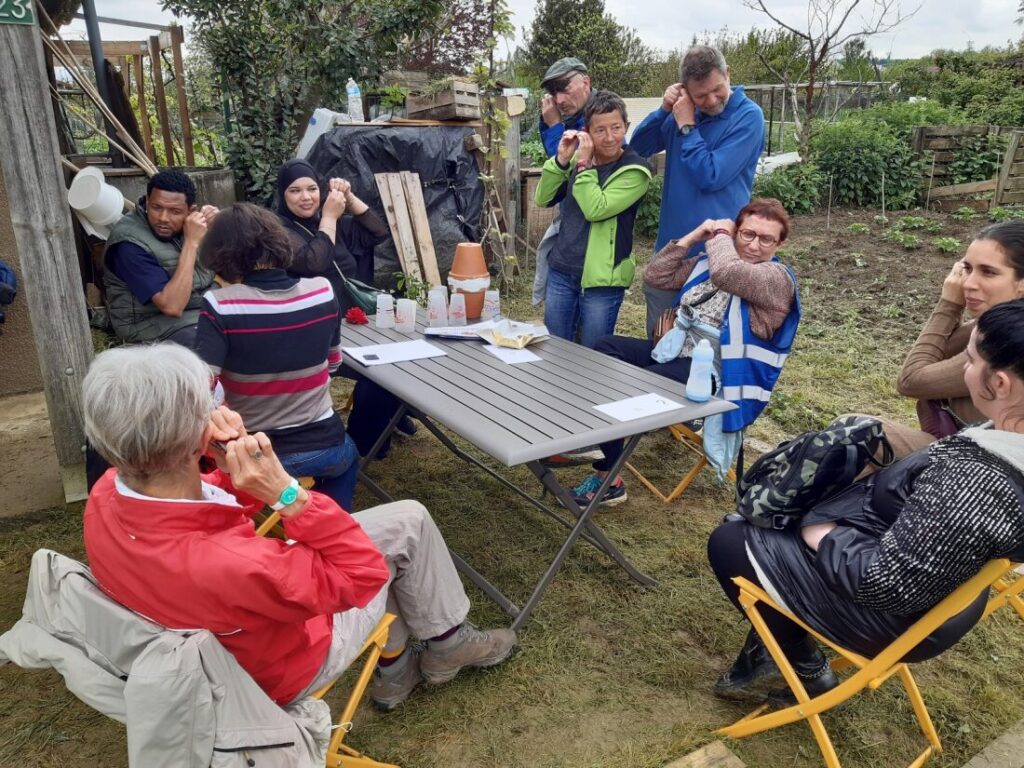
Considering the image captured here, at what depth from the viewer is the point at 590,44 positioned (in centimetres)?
1933

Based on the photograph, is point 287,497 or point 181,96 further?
point 181,96

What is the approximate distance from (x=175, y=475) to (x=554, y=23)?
2125cm

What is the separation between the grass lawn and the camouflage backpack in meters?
0.68

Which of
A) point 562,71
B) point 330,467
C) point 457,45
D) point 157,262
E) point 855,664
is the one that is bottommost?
point 855,664

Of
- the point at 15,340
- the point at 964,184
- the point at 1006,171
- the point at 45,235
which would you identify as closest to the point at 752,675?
the point at 45,235

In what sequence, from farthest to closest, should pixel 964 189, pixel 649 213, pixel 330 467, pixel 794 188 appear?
pixel 794 188
pixel 964 189
pixel 649 213
pixel 330 467

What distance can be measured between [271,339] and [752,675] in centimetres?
176

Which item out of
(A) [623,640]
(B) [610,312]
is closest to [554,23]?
(B) [610,312]

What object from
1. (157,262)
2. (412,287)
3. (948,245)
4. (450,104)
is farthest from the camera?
(948,245)

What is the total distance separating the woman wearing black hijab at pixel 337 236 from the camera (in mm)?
3387

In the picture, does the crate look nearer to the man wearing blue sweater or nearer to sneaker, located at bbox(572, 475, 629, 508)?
the man wearing blue sweater

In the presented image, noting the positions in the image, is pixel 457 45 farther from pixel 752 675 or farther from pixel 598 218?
pixel 752 675

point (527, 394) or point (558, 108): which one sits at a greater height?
point (558, 108)

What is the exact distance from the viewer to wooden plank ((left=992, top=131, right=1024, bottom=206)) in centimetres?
895
